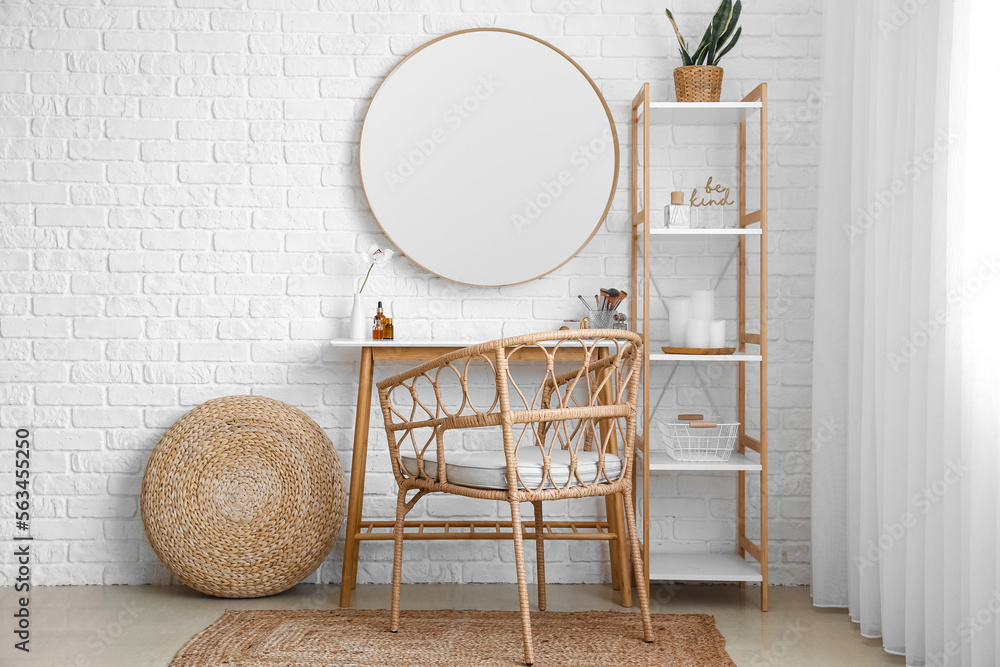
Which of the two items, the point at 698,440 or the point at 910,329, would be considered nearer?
the point at 910,329

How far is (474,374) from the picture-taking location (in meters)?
2.69

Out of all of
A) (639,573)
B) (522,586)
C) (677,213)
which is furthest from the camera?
(677,213)

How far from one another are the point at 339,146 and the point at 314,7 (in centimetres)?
46

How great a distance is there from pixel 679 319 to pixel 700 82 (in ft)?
2.36

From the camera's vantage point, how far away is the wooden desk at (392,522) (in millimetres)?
2408

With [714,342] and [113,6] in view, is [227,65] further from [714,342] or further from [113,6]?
[714,342]

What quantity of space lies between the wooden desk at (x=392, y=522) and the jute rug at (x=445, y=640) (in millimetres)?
167

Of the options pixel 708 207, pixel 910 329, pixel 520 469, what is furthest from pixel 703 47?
pixel 520 469

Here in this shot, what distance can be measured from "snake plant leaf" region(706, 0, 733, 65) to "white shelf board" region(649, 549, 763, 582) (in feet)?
5.15

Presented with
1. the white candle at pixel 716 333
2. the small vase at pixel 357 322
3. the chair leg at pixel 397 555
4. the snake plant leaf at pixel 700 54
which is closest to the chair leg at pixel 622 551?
the white candle at pixel 716 333

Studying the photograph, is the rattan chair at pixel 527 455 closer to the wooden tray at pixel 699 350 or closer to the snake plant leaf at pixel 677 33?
the wooden tray at pixel 699 350

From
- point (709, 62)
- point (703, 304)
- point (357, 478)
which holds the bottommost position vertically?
point (357, 478)

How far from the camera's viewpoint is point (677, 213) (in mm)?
2479

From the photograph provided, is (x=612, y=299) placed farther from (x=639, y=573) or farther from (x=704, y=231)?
(x=639, y=573)
